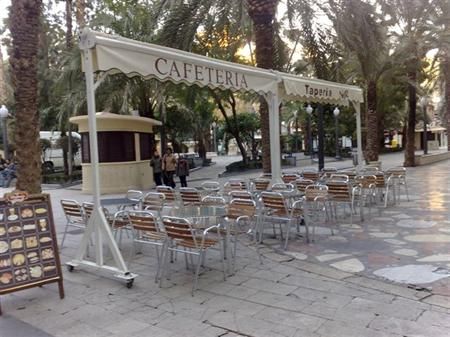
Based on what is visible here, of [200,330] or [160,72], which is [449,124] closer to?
[160,72]

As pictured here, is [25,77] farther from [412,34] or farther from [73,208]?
[412,34]

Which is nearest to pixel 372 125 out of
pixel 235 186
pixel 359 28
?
pixel 359 28

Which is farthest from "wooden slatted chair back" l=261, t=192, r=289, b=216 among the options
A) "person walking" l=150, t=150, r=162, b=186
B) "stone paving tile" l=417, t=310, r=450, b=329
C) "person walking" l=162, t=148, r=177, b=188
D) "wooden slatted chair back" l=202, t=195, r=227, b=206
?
"person walking" l=150, t=150, r=162, b=186

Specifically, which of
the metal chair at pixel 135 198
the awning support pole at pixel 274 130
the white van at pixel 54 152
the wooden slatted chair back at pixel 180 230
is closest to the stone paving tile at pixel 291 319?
the wooden slatted chair back at pixel 180 230

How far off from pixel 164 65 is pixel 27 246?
9.40 feet

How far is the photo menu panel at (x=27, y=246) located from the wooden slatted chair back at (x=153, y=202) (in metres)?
2.40

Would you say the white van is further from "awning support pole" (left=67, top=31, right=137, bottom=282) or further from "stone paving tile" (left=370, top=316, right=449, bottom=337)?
"stone paving tile" (left=370, top=316, right=449, bottom=337)

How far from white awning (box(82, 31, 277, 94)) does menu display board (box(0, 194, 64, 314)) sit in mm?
1755

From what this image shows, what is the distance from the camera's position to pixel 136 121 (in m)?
16.2

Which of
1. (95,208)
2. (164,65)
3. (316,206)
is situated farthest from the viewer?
(316,206)

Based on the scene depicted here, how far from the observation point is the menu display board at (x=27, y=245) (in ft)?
14.6

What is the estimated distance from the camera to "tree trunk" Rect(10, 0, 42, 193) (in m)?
6.23

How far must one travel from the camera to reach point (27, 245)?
4613 millimetres

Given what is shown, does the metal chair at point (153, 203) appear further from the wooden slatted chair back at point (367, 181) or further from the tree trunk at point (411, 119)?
the tree trunk at point (411, 119)
